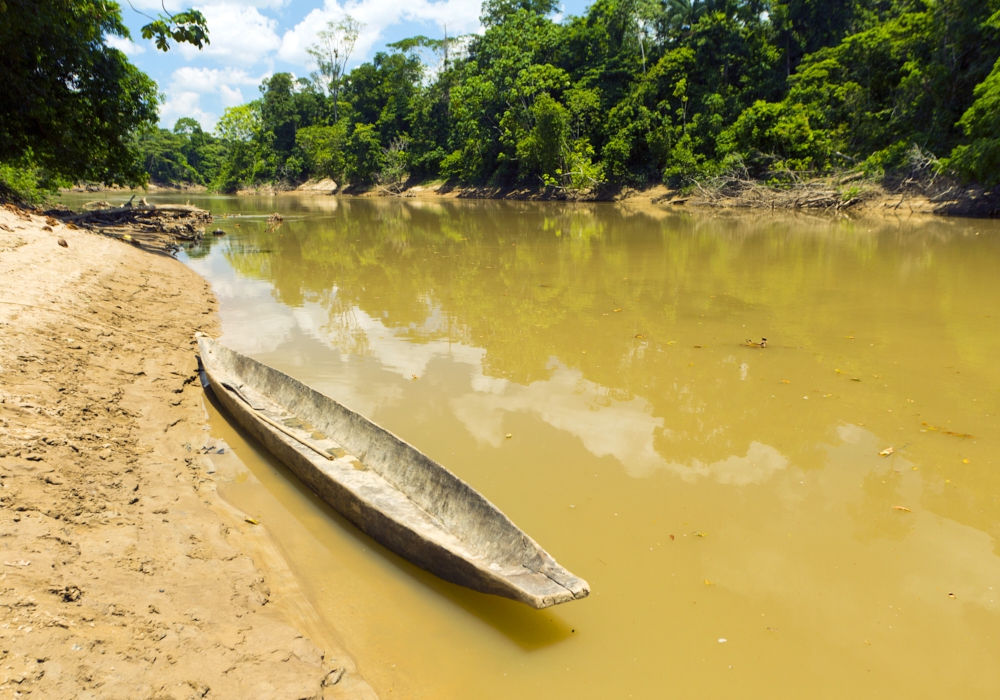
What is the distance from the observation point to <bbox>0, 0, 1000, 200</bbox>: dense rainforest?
23281 mm

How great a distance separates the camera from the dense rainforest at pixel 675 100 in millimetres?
23281

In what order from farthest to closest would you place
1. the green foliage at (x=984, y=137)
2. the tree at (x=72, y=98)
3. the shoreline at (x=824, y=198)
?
the shoreline at (x=824, y=198) → the green foliage at (x=984, y=137) → the tree at (x=72, y=98)

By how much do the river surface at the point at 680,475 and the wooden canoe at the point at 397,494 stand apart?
23cm

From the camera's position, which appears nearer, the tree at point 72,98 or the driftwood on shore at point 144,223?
the tree at point 72,98

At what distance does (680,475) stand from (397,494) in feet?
7.72

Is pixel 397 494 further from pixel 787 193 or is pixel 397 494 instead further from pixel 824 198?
pixel 787 193

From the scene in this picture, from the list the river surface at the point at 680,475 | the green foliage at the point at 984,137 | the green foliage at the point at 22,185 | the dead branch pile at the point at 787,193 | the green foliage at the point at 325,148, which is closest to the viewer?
the river surface at the point at 680,475

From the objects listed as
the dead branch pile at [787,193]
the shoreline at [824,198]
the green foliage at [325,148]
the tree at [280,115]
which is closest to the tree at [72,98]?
the shoreline at [824,198]

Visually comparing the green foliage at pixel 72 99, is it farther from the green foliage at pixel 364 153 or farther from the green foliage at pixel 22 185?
the green foliage at pixel 364 153

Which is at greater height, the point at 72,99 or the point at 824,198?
the point at 72,99

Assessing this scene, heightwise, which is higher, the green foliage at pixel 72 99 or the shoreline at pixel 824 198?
A: the green foliage at pixel 72 99

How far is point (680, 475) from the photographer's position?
188 inches

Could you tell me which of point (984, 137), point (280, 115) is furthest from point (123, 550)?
point (280, 115)

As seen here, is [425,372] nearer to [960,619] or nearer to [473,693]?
[473,693]
